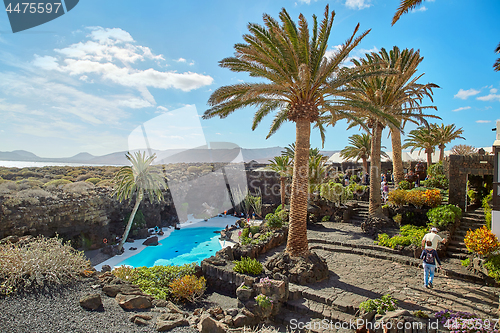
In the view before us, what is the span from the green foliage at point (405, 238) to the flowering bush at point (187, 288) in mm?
8223

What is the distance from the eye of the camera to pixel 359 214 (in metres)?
17.1

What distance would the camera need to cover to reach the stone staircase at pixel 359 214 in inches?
642

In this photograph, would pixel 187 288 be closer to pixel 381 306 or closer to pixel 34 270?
pixel 34 270

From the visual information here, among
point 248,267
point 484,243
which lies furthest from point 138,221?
point 484,243

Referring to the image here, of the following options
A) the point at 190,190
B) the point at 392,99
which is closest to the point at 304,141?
the point at 392,99

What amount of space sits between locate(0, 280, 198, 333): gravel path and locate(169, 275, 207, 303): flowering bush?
6.58ft

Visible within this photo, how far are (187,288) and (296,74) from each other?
8.13m

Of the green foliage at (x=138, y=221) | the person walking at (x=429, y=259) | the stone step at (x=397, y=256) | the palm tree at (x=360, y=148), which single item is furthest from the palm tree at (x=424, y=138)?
the green foliage at (x=138, y=221)

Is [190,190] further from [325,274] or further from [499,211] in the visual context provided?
[499,211]

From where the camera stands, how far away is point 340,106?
9664 millimetres

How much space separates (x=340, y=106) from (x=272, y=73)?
2809 mm

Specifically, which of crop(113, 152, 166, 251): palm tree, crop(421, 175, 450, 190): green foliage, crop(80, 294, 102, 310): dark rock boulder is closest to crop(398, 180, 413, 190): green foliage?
crop(421, 175, 450, 190): green foliage

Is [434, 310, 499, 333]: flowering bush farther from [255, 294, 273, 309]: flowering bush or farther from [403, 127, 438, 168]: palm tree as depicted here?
[403, 127, 438, 168]: palm tree

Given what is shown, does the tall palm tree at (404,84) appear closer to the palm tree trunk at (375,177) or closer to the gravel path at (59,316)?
the palm tree trunk at (375,177)
